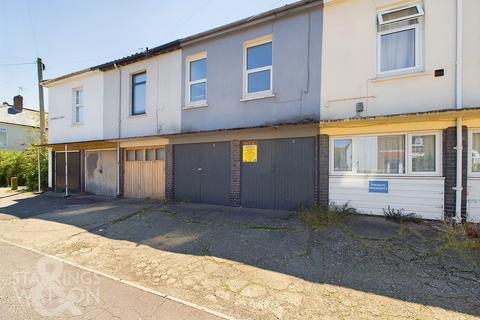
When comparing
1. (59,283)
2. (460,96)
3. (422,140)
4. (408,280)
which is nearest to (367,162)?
(422,140)

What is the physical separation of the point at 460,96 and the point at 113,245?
26.9 ft

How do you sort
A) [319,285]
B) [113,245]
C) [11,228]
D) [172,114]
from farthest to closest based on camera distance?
[172,114], [11,228], [113,245], [319,285]

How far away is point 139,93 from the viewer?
11.5 m

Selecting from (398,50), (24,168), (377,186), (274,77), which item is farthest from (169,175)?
(24,168)

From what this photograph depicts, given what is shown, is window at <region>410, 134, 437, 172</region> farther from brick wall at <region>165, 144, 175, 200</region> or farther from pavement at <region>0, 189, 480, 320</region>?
brick wall at <region>165, 144, 175, 200</region>

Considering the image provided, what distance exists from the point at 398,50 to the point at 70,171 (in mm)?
14735

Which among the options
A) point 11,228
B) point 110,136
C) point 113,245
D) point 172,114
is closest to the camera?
point 113,245

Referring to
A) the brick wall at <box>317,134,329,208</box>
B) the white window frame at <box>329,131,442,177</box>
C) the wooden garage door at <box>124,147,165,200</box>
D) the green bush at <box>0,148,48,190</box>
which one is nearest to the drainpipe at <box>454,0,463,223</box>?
the white window frame at <box>329,131,442,177</box>

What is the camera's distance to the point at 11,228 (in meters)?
7.08

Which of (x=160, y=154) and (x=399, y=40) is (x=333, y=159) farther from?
(x=160, y=154)

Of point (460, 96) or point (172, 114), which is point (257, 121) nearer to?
point (172, 114)

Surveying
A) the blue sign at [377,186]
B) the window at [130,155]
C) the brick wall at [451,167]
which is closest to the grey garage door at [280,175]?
the blue sign at [377,186]

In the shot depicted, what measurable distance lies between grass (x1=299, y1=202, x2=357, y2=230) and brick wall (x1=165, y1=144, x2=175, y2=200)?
4997 mm

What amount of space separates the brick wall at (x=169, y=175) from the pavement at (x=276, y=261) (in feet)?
7.66
